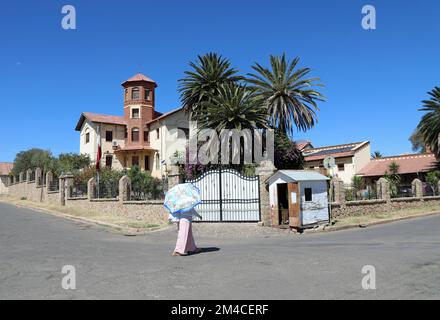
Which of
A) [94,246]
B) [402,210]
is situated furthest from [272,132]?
[94,246]

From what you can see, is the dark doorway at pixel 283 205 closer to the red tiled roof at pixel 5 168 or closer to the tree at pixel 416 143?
the tree at pixel 416 143

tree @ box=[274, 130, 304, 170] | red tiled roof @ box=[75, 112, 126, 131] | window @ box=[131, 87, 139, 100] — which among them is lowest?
tree @ box=[274, 130, 304, 170]

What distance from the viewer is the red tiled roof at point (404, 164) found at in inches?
1577

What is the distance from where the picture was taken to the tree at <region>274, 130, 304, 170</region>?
28.0 metres

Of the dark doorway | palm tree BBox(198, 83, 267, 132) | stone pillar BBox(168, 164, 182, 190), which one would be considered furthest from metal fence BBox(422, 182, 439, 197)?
stone pillar BBox(168, 164, 182, 190)

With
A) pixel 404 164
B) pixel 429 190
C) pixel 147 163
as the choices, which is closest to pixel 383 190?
pixel 429 190

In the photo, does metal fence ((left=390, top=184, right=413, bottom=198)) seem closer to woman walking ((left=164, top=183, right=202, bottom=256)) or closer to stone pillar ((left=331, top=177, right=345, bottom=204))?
stone pillar ((left=331, top=177, right=345, bottom=204))

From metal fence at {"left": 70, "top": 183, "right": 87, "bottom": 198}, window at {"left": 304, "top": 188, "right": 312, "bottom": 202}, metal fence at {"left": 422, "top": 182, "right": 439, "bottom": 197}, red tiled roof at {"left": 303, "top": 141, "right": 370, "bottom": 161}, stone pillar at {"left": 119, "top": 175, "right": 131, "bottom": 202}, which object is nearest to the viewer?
window at {"left": 304, "top": 188, "right": 312, "bottom": 202}

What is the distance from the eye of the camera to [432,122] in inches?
1457

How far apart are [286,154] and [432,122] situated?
18.5 meters

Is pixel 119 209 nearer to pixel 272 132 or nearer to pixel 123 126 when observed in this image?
pixel 272 132

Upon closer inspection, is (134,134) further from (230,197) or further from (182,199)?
(182,199)

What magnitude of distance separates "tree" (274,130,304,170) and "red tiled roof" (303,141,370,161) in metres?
A: 17.9

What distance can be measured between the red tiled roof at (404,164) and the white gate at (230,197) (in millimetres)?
29577
